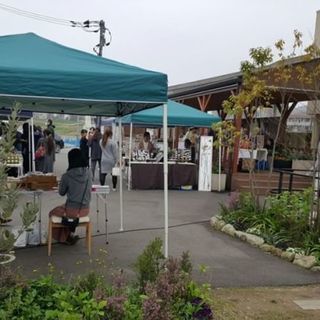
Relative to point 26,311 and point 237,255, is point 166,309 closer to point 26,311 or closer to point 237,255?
point 26,311

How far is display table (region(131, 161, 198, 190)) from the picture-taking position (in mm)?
14766

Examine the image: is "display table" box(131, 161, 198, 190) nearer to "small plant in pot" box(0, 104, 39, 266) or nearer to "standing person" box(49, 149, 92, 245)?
"standing person" box(49, 149, 92, 245)

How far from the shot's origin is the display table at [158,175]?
14766mm

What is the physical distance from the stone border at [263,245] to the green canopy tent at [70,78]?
9.60ft

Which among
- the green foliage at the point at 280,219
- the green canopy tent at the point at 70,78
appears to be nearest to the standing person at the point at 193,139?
the green foliage at the point at 280,219

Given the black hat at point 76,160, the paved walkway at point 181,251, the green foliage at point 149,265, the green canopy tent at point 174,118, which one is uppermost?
the green canopy tent at point 174,118

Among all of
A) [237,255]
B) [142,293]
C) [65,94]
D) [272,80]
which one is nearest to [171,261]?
[142,293]

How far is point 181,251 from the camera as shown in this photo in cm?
715

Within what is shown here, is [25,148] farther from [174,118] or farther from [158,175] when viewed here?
[174,118]

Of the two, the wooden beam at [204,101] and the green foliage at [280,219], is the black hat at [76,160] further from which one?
the wooden beam at [204,101]

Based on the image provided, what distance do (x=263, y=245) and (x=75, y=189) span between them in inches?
122

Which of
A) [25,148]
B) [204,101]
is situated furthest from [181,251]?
[204,101]

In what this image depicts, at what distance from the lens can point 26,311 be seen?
12.7ft

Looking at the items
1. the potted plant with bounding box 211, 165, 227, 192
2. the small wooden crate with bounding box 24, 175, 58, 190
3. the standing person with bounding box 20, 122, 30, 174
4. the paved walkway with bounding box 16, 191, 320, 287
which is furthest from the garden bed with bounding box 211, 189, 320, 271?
the standing person with bounding box 20, 122, 30, 174
